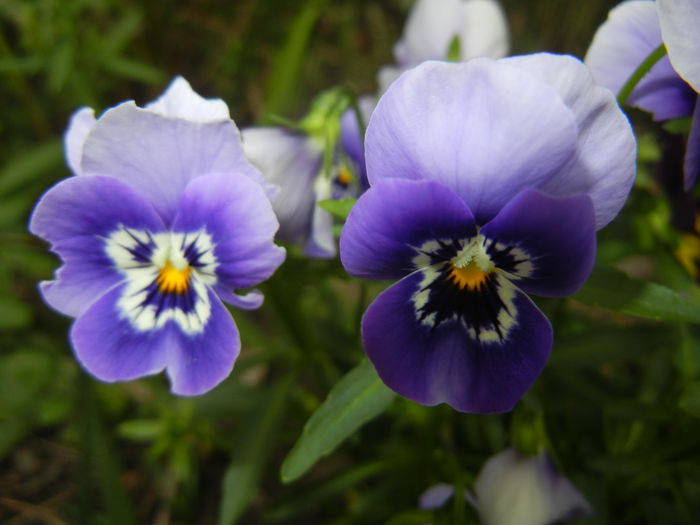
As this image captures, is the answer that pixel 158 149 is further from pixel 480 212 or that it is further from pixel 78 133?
pixel 480 212

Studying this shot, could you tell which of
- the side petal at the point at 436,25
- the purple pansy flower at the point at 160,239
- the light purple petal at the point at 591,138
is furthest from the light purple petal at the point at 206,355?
the side petal at the point at 436,25

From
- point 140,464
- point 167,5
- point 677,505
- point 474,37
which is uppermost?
point 474,37

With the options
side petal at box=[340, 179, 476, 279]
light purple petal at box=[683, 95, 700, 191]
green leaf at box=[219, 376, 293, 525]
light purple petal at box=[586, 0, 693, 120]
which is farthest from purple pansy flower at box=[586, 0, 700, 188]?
green leaf at box=[219, 376, 293, 525]

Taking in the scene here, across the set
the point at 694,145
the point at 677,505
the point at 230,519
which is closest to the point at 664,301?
the point at 694,145

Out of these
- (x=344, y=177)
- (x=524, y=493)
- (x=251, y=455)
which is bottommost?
(x=251, y=455)

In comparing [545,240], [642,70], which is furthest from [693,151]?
[545,240]

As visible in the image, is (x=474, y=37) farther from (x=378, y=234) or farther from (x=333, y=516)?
(x=333, y=516)

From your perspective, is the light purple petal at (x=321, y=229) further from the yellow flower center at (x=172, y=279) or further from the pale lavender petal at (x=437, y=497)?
the pale lavender petal at (x=437, y=497)
